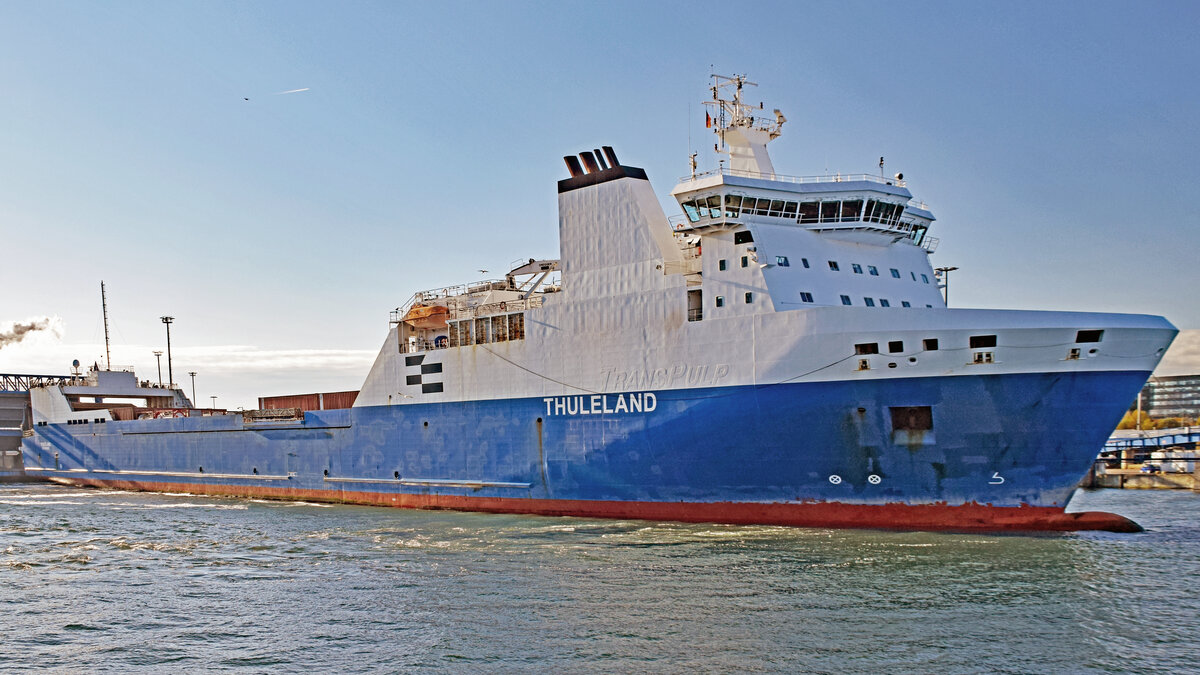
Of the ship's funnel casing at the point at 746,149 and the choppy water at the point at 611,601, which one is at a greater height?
the ship's funnel casing at the point at 746,149

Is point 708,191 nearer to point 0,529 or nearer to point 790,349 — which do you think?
point 790,349

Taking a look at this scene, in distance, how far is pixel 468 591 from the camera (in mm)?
15836

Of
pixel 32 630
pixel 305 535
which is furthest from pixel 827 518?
pixel 32 630

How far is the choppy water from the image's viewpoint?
1217 centimetres

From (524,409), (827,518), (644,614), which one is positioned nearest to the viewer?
(644,614)

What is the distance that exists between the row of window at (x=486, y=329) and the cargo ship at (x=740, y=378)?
0.07 meters

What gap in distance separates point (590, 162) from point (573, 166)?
23.9 inches

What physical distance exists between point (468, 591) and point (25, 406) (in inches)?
1778

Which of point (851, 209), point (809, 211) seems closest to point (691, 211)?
point (809, 211)

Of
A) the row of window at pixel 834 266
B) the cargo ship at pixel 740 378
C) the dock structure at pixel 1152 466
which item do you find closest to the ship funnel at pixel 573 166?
the cargo ship at pixel 740 378

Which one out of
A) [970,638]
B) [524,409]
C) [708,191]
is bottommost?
[970,638]

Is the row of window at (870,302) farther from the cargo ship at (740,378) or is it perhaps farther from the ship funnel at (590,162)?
the ship funnel at (590,162)

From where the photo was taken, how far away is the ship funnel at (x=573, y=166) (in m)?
25.9

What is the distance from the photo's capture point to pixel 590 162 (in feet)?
84.3
